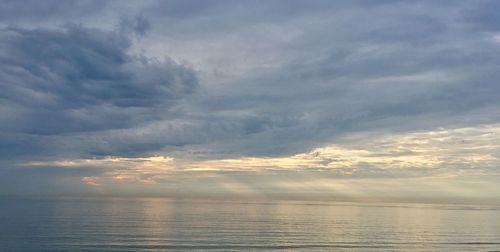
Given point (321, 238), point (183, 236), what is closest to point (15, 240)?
point (183, 236)

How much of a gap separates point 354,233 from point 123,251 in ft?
241

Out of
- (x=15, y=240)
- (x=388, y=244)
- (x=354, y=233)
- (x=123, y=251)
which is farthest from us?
(x=354, y=233)

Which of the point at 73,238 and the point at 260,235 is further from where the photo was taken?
the point at 260,235

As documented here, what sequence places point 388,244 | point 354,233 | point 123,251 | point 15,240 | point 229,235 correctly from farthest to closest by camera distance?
point 354,233 → point 229,235 → point 388,244 → point 15,240 → point 123,251

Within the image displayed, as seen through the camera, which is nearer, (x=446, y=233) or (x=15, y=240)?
(x=15, y=240)

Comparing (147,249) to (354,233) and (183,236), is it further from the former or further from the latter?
(354,233)

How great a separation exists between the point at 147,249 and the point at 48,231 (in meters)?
44.7

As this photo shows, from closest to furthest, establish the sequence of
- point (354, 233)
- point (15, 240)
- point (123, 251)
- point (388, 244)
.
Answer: point (123, 251) → point (15, 240) → point (388, 244) → point (354, 233)

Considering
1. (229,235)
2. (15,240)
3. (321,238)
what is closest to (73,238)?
(15,240)

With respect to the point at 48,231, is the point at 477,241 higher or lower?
lower

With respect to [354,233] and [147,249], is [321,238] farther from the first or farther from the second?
[147,249]

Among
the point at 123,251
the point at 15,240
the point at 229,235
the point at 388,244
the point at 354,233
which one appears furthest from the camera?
the point at 354,233

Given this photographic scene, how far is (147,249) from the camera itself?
102 metres

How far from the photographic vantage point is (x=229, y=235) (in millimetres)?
128375
